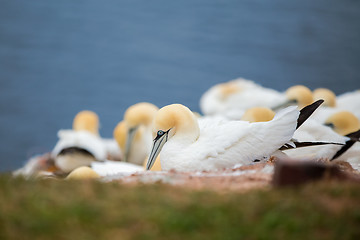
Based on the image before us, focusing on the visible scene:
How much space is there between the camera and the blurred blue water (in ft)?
47.7

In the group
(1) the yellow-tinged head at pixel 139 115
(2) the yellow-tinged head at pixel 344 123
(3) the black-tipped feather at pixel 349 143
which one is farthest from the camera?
(1) the yellow-tinged head at pixel 139 115

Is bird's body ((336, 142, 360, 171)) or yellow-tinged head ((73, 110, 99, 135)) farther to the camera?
yellow-tinged head ((73, 110, 99, 135))

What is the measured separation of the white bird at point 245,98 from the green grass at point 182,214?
17.9 feet

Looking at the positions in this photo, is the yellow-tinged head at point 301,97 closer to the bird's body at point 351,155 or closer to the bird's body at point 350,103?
the bird's body at point 350,103

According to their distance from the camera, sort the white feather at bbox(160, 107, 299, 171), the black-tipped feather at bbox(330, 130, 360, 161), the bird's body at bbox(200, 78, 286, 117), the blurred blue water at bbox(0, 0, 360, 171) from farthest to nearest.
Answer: the blurred blue water at bbox(0, 0, 360, 171) < the bird's body at bbox(200, 78, 286, 117) < the black-tipped feather at bbox(330, 130, 360, 161) < the white feather at bbox(160, 107, 299, 171)

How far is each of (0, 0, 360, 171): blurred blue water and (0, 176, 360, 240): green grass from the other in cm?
1123

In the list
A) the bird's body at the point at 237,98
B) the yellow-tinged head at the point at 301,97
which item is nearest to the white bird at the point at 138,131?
the bird's body at the point at 237,98

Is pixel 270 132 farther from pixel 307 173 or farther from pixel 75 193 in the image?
pixel 75 193

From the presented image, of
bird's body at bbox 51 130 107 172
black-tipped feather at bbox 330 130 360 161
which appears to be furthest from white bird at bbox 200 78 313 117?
black-tipped feather at bbox 330 130 360 161

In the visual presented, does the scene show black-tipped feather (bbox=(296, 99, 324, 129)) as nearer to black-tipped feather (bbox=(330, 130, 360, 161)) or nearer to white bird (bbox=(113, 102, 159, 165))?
black-tipped feather (bbox=(330, 130, 360, 161))

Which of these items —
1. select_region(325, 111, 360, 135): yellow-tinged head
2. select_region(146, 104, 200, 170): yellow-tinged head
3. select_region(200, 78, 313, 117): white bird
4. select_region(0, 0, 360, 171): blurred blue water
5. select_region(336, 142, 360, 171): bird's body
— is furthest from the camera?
select_region(0, 0, 360, 171): blurred blue water

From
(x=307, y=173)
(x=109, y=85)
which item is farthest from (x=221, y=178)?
(x=109, y=85)

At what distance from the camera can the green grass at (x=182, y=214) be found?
263cm

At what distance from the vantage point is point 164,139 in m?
5.22
